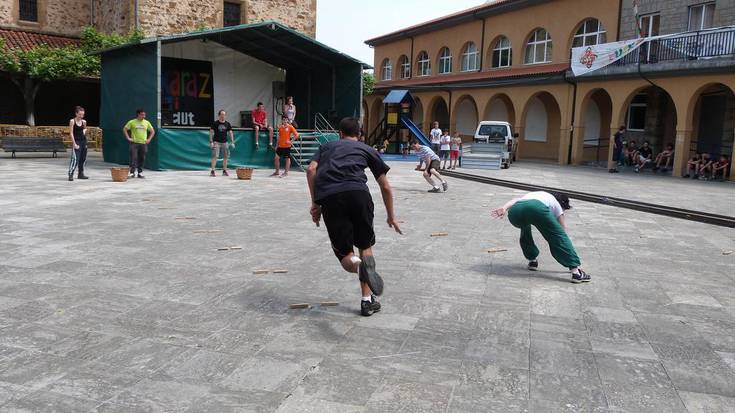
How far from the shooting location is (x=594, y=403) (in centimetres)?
346

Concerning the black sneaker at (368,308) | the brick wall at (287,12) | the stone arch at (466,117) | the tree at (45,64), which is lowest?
the black sneaker at (368,308)

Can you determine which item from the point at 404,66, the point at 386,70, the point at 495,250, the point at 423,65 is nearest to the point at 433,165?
the point at 495,250

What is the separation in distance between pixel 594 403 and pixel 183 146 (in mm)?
16590

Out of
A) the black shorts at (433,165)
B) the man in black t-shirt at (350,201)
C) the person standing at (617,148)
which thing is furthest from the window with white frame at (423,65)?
the man in black t-shirt at (350,201)

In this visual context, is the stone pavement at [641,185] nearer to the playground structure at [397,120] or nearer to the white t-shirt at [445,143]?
the white t-shirt at [445,143]

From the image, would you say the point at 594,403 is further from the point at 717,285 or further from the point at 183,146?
the point at 183,146

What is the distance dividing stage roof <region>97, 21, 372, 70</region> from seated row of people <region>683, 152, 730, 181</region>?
480 inches

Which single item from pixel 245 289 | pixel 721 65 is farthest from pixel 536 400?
pixel 721 65

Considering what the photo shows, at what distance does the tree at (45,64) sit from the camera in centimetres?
2427

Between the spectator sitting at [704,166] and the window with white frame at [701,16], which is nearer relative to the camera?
the spectator sitting at [704,166]

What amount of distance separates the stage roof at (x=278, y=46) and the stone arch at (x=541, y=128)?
1155cm

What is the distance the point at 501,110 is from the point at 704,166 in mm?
14382

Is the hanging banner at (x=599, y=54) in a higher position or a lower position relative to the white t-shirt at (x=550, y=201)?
higher

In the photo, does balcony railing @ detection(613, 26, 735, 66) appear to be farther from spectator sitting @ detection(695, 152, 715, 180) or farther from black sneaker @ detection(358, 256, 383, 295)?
black sneaker @ detection(358, 256, 383, 295)
